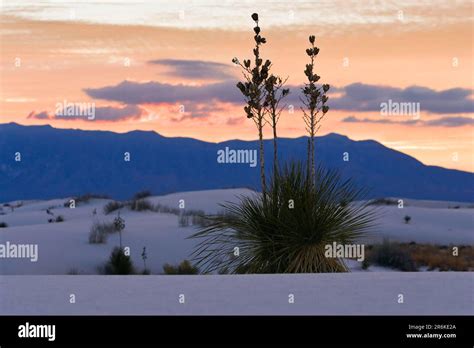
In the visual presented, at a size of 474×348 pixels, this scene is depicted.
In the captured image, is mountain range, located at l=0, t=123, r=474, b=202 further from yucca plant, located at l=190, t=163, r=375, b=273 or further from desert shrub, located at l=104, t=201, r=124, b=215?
yucca plant, located at l=190, t=163, r=375, b=273

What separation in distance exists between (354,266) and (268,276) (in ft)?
43.1

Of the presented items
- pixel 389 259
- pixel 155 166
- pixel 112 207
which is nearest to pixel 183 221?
pixel 112 207

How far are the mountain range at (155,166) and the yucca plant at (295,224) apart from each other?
3485 cm

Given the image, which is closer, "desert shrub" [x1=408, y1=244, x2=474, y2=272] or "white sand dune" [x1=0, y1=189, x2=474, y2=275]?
"desert shrub" [x1=408, y1=244, x2=474, y2=272]

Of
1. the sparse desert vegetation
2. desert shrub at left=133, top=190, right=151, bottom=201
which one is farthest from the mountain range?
the sparse desert vegetation

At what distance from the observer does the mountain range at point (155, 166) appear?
173 ft

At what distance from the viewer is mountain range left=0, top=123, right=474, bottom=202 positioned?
5284cm

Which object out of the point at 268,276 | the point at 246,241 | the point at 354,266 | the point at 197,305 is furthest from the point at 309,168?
the point at 354,266

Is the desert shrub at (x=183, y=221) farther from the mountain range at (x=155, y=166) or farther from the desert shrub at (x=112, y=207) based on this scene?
the mountain range at (x=155, y=166)

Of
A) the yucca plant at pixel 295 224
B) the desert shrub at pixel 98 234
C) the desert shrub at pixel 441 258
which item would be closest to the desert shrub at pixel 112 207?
the desert shrub at pixel 98 234

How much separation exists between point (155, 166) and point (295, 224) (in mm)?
53471

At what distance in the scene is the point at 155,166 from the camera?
6369cm
